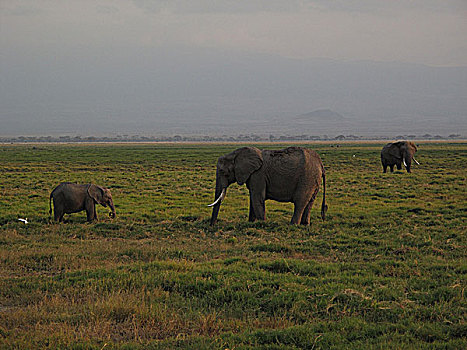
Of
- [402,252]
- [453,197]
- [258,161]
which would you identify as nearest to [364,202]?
[453,197]

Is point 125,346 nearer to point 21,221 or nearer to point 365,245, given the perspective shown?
point 365,245

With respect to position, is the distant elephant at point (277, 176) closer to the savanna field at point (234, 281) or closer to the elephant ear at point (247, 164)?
the elephant ear at point (247, 164)

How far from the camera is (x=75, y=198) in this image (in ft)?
52.6

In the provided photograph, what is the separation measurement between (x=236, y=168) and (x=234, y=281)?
730cm

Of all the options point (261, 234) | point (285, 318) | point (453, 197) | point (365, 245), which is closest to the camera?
point (285, 318)

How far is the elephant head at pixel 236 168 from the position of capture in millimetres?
15766

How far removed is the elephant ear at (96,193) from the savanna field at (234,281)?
98cm

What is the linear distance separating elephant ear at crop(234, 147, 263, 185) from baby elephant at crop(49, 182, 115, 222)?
515 centimetres

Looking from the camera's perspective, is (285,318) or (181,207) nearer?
(285,318)

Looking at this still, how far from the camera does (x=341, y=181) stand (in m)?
30.4

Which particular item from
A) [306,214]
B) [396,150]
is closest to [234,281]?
[306,214]

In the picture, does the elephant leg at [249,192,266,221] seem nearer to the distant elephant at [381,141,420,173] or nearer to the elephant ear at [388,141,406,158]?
the distant elephant at [381,141,420,173]

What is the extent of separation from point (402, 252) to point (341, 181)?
1914 cm

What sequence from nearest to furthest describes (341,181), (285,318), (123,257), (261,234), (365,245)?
(285,318)
(123,257)
(365,245)
(261,234)
(341,181)
